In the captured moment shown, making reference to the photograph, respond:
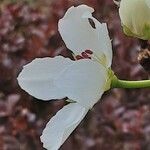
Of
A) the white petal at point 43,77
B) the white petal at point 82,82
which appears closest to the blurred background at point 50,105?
the white petal at point 43,77

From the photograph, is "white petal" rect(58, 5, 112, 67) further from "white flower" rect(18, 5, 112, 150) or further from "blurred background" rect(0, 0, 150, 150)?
"blurred background" rect(0, 0, 150, 150)

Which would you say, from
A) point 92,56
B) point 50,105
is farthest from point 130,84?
point 50,105

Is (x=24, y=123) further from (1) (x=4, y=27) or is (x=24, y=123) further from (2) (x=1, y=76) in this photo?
(1) (x=4, y=27)

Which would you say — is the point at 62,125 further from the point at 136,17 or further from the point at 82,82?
the point at 136,17

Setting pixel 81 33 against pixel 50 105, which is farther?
pixel 50 105

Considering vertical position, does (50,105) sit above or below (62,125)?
below

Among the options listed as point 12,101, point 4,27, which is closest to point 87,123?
point 12,101

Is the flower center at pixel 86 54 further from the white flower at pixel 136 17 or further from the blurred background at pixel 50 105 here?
the blurred background at pixel 50 105

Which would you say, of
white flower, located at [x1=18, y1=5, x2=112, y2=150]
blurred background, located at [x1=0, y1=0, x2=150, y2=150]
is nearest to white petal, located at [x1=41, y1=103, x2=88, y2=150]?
white flower, located at [x1=18, y1=5, x2=112, y2=150]
